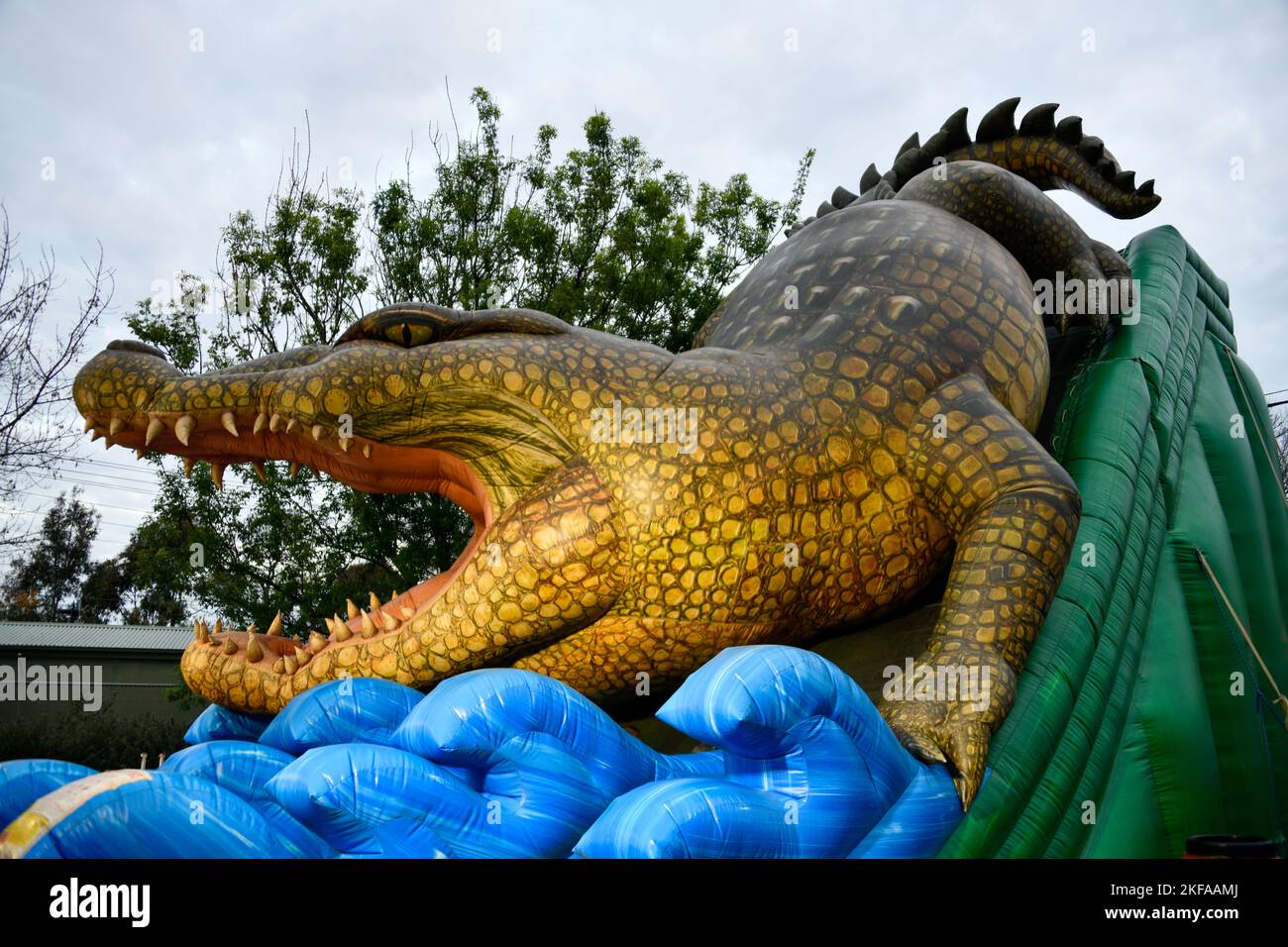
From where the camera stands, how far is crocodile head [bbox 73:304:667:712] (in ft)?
A: 7.51

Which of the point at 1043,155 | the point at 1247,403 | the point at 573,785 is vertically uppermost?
the point at 1043,155

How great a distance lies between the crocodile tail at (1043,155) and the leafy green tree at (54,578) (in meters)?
23.6

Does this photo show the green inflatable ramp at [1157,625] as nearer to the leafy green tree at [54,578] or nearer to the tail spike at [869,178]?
the tail spike at [869,178]

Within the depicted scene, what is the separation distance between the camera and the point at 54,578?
1014 inches

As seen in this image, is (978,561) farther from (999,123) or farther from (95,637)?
(95,637)

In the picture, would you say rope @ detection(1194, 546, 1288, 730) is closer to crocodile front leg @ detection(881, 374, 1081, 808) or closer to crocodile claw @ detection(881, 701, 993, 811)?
crocodile front leg @ detection(881, 374, 1081, 808)

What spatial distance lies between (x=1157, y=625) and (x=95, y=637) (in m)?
19.7

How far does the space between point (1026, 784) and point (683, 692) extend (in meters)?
0.86

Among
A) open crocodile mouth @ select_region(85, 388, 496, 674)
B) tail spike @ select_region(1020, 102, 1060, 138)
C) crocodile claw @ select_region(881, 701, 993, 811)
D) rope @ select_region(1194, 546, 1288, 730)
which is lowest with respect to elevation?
crocodile claw @ select_region(881, 701, 993, 811)

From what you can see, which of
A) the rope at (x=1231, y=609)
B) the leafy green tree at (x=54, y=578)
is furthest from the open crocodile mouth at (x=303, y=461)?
the leafy green tree at (x=54, y=578)

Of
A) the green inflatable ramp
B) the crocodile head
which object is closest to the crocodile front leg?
the green inflatable ramp

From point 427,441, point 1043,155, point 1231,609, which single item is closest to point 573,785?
point 427,441

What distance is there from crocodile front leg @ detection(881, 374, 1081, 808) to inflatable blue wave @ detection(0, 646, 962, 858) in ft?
0.70

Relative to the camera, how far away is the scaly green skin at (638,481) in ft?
7.39
